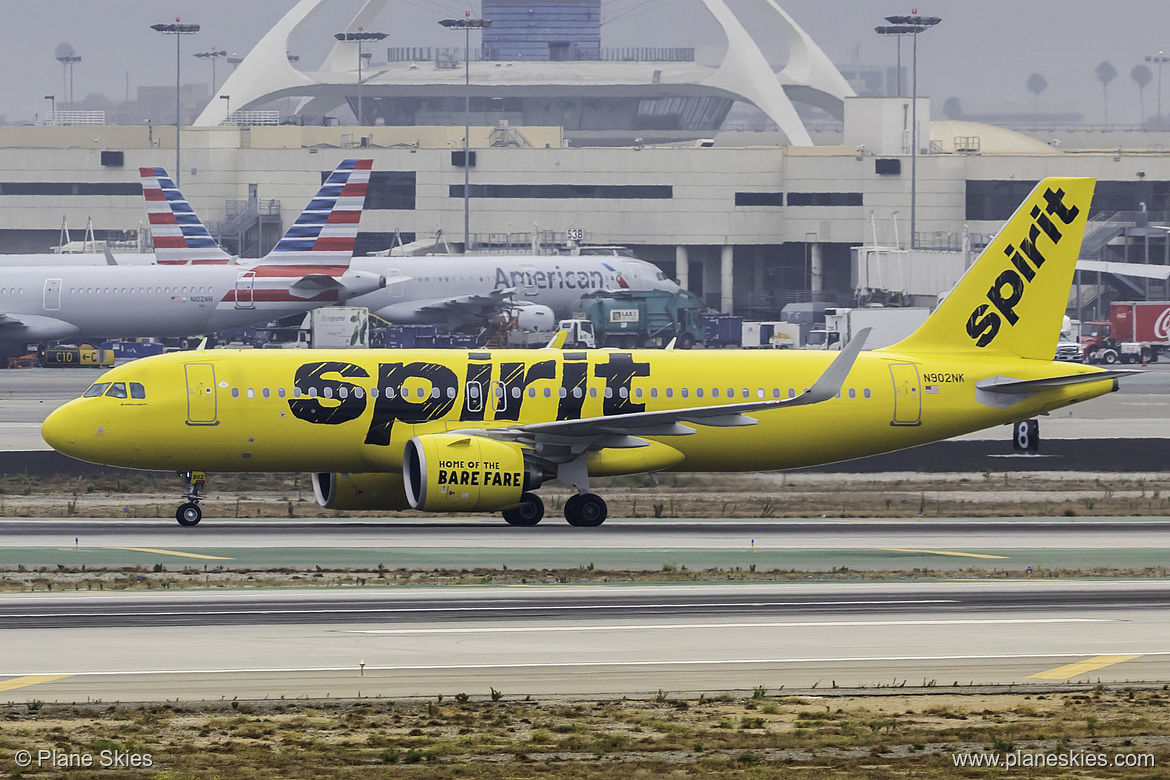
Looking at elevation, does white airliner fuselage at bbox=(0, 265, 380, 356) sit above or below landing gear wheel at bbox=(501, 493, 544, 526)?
above

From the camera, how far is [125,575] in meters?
28.6

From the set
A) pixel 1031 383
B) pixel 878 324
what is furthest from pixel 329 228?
pixel 1031 383

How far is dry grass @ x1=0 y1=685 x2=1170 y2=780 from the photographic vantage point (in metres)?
15.4

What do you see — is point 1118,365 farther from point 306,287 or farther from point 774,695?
point 774,695

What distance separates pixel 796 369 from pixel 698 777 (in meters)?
25.5

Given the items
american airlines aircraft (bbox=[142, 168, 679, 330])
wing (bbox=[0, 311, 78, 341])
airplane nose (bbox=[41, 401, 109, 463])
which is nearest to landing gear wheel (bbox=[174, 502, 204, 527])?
airplane nose (bbox=[41, 401, 109, 463])

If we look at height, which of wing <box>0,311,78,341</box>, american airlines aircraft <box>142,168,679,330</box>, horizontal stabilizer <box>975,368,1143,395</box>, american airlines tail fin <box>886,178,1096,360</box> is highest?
american airlines aircraft <box>142,168,679,330</box>

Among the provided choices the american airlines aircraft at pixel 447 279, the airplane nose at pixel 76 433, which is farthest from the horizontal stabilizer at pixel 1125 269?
the airplane nose at pixel 76 433

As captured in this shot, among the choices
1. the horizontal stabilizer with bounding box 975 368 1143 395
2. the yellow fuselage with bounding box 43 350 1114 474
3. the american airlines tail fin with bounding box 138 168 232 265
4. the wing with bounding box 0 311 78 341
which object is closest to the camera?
the yellow fuselage with bounding box 43 350 1114 474

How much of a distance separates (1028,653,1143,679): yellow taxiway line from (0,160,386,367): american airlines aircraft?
76.7 m

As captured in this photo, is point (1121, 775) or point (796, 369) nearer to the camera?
point (1121, 775)

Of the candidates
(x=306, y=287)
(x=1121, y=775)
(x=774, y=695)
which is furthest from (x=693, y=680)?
(x=306, y=287)

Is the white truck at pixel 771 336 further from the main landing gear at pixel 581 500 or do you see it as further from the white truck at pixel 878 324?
the main landing gear at pixel 581 500

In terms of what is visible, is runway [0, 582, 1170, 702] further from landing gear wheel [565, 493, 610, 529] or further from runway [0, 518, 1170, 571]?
landing gear wheel [565, 493, 610, 529]
